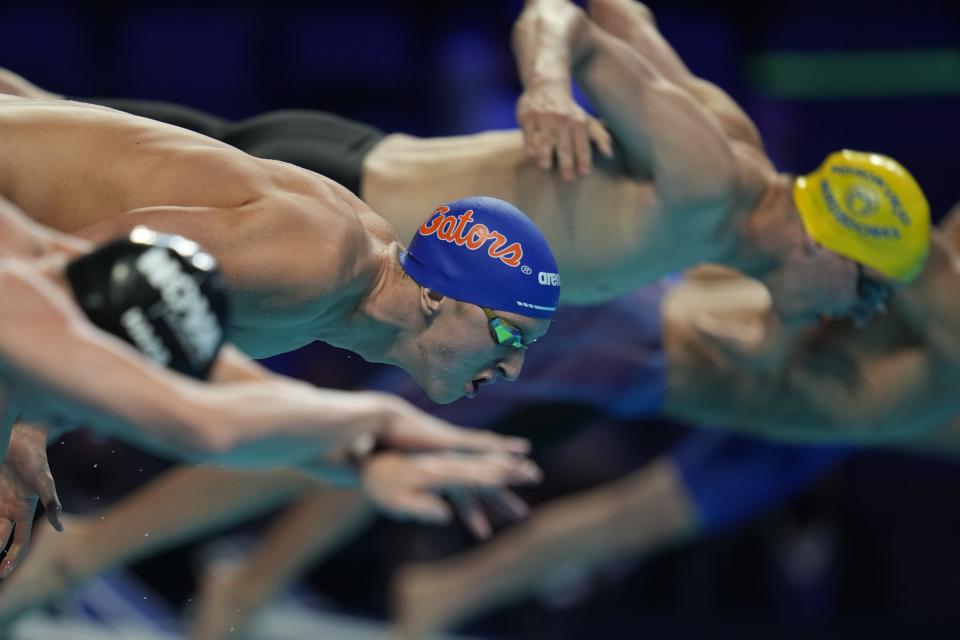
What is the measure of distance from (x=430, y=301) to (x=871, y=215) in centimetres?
161

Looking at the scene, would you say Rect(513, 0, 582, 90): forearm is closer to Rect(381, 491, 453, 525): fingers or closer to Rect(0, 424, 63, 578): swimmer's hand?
Rect(381, 491, 453, 525): fingers

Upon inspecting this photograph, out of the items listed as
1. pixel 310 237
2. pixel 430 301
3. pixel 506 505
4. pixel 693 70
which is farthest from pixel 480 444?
pixel 693 70

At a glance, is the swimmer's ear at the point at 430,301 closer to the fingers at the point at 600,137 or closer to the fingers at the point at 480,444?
the fingers at the point at 480,444

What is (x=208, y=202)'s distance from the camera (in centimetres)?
279

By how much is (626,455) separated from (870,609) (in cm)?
130

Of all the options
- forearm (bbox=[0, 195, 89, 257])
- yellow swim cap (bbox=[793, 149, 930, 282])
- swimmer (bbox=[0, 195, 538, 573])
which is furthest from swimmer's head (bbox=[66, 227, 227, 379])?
yellow swim cap (bbox=[793, 149, 930, 282])

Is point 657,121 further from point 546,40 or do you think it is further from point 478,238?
point 478,238

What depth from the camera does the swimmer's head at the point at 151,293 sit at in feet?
6.84

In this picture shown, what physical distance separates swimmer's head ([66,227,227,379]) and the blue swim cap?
802 millimetres

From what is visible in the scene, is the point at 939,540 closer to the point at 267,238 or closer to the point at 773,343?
Answer: the point at 773,343

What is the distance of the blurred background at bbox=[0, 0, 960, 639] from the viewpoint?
6.56m

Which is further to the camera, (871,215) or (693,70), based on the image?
(693,70)

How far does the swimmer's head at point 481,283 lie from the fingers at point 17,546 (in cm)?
91

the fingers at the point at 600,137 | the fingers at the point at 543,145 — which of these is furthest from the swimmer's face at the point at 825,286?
the fingers at the point at 543,145
